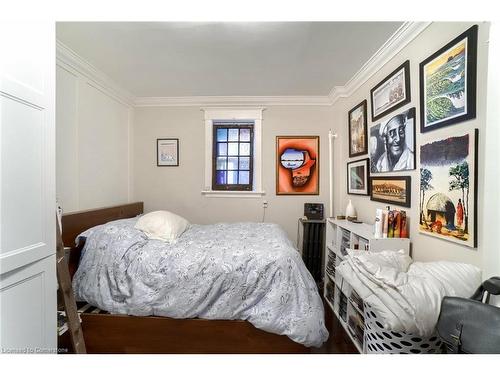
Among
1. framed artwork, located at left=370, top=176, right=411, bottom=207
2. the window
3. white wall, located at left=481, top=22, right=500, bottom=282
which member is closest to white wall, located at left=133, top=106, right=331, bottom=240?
the window

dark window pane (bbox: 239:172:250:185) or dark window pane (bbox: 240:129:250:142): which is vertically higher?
dark window pane (bbox: 240:129:250:142)

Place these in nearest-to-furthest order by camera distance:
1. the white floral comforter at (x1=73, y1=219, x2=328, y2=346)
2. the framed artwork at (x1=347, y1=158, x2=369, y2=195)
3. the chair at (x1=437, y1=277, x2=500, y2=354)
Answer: the chair at (x1=437, y1=277, x2=500, y2=354) < the white floral comforter at (x1=73, y1=219, x2=328, y2=346) < the framed artwork at (x1=347, y1=158, x2=369, y2=195)

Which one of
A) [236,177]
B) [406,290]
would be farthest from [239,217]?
[406,290]

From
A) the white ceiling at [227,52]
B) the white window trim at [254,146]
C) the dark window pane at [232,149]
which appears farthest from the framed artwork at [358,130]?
the dark window pane at [232,149]

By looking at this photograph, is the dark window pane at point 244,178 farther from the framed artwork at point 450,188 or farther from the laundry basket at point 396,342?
the laundry basket at point 396,342

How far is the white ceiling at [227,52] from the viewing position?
1688 mm

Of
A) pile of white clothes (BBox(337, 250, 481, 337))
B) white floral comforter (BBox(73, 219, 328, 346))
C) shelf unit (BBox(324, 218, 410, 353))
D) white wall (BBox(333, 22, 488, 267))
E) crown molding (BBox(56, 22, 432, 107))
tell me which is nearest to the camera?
pile of white clothes (BBox(337, 250, 481, 337))

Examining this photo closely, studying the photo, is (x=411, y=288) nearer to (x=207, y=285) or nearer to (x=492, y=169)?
(x=492, y=169)

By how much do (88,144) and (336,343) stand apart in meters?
3.17

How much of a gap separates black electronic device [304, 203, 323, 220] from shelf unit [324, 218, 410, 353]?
452 mm

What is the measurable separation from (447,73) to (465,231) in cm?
96

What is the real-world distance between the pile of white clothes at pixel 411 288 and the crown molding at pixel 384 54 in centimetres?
167

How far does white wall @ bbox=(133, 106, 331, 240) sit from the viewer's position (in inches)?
125

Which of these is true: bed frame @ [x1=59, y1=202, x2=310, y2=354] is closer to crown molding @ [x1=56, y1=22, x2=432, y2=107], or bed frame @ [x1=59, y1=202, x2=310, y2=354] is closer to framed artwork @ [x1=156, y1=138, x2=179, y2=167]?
framed artwork @ [x1=156, y1=138, x2=179, y2=167]
